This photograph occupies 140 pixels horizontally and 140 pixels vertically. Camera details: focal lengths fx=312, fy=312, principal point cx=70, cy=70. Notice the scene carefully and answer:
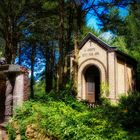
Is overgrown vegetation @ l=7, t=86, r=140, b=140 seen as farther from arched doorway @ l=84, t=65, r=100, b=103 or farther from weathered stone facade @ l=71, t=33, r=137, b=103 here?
arched doorway @ l=84, t=65, r=100, b=103

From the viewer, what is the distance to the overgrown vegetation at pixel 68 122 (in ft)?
28.7

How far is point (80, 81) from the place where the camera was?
2736 cm

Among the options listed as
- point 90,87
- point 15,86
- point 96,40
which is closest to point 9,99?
point 15,86

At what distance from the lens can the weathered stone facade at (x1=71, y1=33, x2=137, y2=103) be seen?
25.3 metres

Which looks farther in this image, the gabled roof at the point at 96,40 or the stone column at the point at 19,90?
the gabled roof at the point at 96,40

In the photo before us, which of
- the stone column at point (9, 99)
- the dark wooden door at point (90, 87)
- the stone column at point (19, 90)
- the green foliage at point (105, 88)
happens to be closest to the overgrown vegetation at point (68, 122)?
the stone column at point (19, 90)

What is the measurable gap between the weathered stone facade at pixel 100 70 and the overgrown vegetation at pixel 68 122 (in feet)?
40.7

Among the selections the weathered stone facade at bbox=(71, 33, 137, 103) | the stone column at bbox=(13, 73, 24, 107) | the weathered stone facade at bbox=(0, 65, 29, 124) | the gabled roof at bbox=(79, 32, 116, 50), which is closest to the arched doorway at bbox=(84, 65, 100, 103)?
the weathered stone facade at bbox=(71, 33, 137, 103)

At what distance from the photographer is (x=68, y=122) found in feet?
32.0

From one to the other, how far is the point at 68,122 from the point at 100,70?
16.6 metres

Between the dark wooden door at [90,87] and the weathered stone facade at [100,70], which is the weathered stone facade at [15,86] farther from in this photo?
the dark wooden door at [90,87]

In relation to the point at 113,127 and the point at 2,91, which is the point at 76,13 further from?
the point at 113,127

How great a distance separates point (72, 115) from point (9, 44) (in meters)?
13.3

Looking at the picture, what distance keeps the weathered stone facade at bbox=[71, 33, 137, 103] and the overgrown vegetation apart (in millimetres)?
12391
